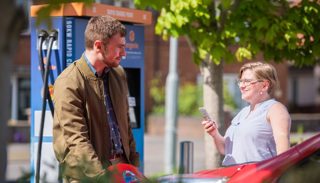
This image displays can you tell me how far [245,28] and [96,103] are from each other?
3.20 meters

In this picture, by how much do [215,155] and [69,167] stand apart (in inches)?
199

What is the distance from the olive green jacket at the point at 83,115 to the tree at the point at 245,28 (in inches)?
105

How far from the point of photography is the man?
4.37 meters

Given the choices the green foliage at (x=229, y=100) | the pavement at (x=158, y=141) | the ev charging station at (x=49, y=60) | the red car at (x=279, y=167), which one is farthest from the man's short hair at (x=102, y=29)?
the green foliage at (x=229, y=100)

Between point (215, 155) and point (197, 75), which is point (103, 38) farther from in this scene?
point (197, 75)

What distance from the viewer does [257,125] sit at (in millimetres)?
4949

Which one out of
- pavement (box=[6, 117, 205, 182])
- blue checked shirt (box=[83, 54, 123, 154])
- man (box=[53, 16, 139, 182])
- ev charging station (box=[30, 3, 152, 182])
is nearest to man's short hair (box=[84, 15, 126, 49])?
man (box=[53, 16, 139, 182])

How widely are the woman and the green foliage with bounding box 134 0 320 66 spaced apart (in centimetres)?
210

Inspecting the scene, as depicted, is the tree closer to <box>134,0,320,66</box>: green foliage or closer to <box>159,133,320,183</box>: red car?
<box>134,0,320,66</box>: green foliage

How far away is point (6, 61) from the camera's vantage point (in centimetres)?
248

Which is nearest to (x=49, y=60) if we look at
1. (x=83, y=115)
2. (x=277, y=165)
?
(x=83, y=115)

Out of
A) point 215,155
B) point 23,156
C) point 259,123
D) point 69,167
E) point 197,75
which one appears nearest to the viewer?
point 69,167

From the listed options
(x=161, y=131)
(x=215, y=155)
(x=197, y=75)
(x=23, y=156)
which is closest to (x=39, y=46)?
(x=215, y=155)

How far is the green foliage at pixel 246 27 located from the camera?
286 inches
